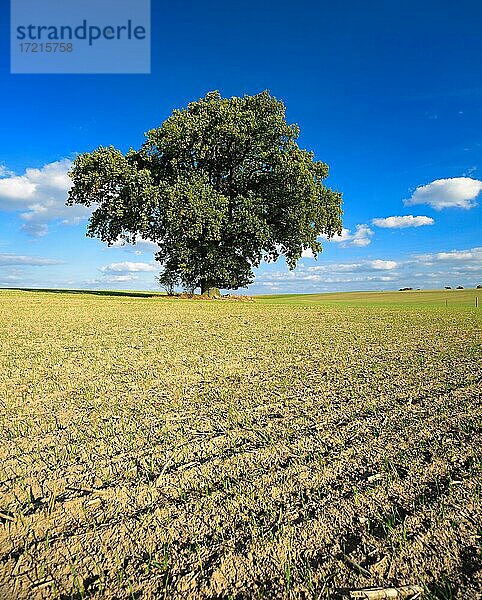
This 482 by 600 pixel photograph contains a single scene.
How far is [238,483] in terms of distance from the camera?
334 centimetres

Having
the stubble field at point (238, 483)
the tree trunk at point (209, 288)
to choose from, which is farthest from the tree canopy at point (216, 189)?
the stubble field at point (238, 483)

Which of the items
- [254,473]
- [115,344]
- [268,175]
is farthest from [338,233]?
[254,473]

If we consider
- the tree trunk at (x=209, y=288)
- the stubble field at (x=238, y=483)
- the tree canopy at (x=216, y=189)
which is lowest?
the stubble field at (x=238, y=483)

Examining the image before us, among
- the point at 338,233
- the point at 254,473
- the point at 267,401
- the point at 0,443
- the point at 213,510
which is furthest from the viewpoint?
the point at 338,233

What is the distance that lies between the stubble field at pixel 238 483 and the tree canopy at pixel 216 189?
22.9m

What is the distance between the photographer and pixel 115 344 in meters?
10.8

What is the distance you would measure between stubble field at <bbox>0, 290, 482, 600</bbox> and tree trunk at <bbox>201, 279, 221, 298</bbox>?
2658 centimetres

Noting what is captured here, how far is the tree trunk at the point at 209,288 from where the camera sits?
1334 inches

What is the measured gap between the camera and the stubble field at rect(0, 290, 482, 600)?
239 centimetres

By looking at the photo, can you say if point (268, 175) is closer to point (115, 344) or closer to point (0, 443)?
point (115, 344)

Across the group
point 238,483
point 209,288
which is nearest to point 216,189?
point 209,288

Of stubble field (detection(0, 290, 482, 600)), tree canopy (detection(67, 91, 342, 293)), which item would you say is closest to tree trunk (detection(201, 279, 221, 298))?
tree canopy (detection(67, 91, 342, 293))

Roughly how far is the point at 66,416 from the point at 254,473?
9.03ft

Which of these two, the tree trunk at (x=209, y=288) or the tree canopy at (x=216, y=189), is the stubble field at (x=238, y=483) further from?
the tree trunk at (x=209, y=288)
